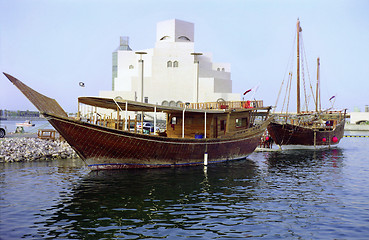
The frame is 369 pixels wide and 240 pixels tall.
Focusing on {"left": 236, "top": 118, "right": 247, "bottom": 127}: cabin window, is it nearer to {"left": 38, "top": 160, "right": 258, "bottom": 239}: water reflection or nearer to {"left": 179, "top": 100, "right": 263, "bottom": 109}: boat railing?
{"left": 179, "top": 100, "right": 263, "bottom": 109}: boat railing

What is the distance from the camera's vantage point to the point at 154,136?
740 inches

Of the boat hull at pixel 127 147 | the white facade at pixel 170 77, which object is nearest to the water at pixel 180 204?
the boat hull at pixel 127 147

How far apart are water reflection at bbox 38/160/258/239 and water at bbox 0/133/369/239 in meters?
0.03

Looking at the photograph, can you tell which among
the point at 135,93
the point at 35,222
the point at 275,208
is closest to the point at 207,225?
the point at 275,208

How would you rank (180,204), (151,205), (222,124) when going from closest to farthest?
(151,205)
(180,204)
(222,124)

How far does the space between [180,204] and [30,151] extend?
51.0 ft

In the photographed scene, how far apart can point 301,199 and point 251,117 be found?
15.1m

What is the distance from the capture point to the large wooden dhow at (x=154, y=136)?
56.5ft

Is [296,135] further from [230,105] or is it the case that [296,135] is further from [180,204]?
[180,204]

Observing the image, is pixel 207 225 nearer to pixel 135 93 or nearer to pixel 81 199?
pixel 81 199

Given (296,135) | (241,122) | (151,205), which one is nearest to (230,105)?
(241,122)

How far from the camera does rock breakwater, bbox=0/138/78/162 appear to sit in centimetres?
2292

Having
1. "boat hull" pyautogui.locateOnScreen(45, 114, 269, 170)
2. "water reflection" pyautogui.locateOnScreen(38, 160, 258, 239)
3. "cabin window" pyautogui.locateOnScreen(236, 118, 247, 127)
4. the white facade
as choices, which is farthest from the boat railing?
the white facade

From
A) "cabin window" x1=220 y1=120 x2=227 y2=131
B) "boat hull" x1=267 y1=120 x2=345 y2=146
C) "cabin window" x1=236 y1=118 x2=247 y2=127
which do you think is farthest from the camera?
"boat hull" x1=267 y1=120 x2=345 y2=146
